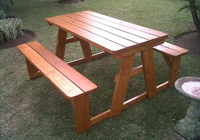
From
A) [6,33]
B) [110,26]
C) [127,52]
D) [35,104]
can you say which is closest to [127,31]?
[110,26]

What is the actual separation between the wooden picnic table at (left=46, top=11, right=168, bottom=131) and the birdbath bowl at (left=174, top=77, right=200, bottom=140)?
1.60 ft

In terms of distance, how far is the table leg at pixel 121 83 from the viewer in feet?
6.45

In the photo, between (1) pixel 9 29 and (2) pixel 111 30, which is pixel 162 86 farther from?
(1) pixel 9 29

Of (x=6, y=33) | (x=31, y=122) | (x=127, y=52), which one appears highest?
(x=127, y=52)

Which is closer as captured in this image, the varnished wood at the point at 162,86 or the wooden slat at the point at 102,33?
the wooden slat at the point at 102,33

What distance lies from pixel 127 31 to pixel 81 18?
35.2 inches

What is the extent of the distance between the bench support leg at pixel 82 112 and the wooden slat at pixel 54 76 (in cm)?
8

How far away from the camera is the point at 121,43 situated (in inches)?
75.0

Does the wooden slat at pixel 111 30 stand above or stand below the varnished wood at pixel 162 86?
above

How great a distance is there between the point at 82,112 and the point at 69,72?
46 centimetres

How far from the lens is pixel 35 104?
2420mm

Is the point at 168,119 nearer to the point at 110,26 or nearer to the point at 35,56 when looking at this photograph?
the point at 110,26

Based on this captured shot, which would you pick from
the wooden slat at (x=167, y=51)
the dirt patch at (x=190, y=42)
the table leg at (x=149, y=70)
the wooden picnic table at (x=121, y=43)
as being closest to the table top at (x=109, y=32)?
the wooden picnic table at (x=121, y=43)

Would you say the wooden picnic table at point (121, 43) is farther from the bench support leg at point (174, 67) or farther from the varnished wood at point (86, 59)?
the varnished wood at point (86, 59)
